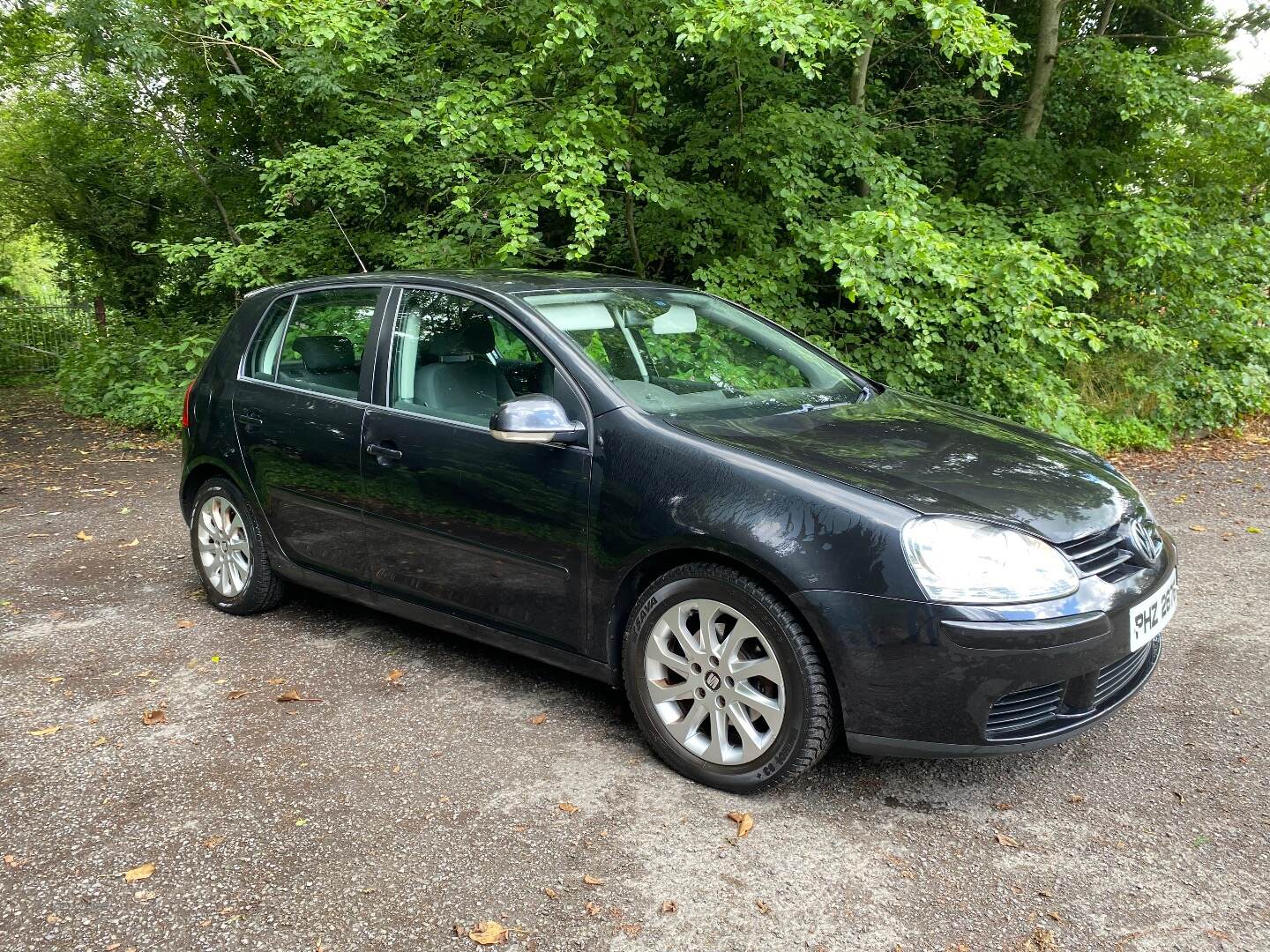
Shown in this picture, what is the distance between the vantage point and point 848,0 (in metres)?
6.86

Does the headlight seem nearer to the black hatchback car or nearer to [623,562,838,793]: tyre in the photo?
the black hatchback car

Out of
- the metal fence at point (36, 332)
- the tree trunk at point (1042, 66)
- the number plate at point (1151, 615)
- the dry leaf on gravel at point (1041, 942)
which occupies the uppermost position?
the tree trunk at point (1042, 66)

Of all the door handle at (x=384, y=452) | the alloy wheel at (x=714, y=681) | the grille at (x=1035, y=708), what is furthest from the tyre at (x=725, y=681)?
the door handle at (x=384, y=452)

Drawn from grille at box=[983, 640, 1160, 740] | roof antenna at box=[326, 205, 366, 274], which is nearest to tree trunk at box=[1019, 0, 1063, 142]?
Answer: roof antenna at box=[326, 205, 366, 274]

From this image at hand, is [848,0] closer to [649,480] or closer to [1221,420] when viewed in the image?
[649,480]

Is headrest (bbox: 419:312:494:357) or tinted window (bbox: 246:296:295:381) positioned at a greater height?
headrest (bbox: 419:312:494:357)

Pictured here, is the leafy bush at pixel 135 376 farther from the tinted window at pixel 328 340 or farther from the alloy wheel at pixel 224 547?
the tinted window at pixel 328 340

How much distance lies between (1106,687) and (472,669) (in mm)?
2443

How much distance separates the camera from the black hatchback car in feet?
9.52

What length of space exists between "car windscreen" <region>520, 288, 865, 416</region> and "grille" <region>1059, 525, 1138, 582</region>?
3.75 ft

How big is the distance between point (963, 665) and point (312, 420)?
2.84 meters

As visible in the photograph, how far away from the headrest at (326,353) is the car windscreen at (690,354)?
2.96 ft

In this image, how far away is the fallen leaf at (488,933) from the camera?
2532mm

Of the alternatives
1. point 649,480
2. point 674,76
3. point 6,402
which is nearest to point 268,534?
point 649,480
